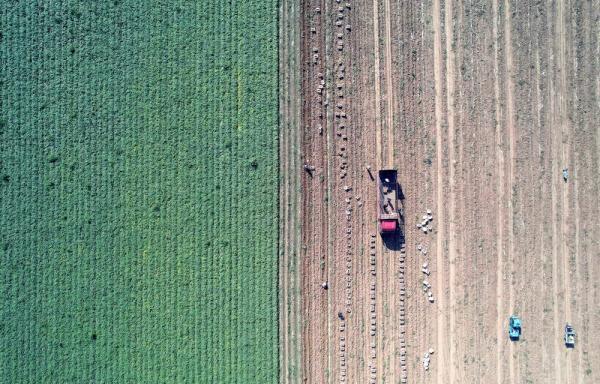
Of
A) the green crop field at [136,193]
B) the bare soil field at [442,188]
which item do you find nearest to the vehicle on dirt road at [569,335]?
the bare soil field at [442,188]

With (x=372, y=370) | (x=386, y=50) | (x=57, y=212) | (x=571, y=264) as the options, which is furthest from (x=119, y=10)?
(x=571, y=264)

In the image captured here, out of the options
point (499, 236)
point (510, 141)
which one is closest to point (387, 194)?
point (499, 236)

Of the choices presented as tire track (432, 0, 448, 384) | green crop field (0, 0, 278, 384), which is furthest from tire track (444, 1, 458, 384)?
green crop field (0, 0, 278, 384)

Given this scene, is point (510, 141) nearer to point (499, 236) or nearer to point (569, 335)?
point (499, 236)

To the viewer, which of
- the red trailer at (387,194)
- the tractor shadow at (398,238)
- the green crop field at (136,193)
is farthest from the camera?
the tractor shadow at (398,238)

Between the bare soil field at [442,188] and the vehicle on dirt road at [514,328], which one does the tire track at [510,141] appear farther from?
the vehicle on dirt road at [514,328]
